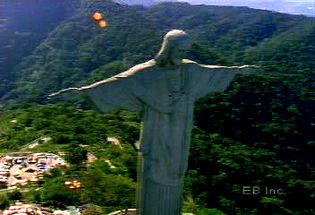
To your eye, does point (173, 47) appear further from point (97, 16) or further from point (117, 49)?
point (97, 16)

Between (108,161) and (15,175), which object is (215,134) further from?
(15,175)

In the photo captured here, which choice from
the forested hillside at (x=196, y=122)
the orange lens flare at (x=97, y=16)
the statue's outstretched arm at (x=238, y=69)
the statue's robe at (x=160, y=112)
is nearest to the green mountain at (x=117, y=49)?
the forested hillside at (x=196, y=122)

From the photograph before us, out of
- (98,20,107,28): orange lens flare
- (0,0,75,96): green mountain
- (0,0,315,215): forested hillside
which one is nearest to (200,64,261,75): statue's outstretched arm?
(0,0,315,215): forested hillside

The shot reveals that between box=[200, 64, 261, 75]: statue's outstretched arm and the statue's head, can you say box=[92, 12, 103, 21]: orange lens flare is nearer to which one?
box=[200, 64, 261, 75]: statue's outstretched arm

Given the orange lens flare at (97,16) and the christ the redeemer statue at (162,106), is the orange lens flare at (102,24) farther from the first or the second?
the christ the redeemer statue at (162,106)

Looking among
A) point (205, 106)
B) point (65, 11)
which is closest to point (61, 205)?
point (205, 106)

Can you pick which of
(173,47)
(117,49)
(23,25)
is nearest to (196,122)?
(117,49)
